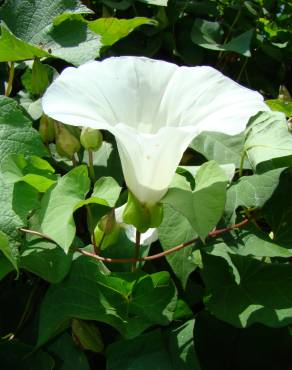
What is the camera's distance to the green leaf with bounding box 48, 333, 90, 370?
67 centimetres

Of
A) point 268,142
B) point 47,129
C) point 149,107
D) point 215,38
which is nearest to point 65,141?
point 47,129

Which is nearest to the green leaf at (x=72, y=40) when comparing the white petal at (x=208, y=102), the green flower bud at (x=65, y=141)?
the green flower bud at (x=65, y=141)

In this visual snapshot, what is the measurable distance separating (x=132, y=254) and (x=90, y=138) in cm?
15

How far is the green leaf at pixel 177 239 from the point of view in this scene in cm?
64

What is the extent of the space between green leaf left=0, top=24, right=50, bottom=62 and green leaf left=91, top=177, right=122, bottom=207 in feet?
0.74

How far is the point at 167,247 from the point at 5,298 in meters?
0.25

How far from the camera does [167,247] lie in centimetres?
65

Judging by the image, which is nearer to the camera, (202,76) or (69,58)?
(202,76)

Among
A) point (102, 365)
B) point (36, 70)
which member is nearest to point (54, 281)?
point (102, 365)

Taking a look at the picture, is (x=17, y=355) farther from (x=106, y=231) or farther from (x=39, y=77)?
(x=39, y=77)

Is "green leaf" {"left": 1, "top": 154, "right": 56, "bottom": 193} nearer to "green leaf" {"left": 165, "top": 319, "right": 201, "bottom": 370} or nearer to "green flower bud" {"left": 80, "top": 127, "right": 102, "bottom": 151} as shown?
"green flower bud" {"left": 80, "top": 127, "right": 102, "bottom": 151}

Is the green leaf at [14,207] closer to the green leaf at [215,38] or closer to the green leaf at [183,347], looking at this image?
the green leaf at [183,347]

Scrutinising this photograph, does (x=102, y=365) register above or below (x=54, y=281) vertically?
below

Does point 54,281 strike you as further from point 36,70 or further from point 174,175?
point 36,70
